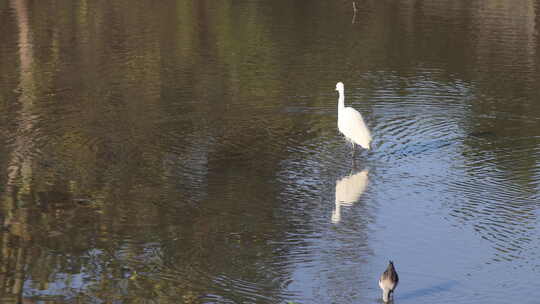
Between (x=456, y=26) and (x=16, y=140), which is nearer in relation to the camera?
(x=16, y=140)

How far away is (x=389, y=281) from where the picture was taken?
11.0 meters

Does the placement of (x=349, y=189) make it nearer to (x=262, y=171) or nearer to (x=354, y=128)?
(x=262, y=171)

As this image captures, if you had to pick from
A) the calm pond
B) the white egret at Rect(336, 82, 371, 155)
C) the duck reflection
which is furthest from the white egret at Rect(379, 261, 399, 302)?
the white egret at Rect(336, 82, 371, 155)

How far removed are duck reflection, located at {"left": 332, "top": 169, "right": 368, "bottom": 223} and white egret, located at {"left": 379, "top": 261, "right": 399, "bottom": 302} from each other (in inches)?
137

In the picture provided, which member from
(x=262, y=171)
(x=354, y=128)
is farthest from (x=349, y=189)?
(x=354, y=128)

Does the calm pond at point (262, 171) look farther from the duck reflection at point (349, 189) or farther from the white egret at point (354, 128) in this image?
the white egret at point (354, 128)

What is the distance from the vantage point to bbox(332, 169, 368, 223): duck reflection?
→ 15.5 m

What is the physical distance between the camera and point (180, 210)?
49.2 ft

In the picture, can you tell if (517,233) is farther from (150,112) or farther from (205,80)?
(205,80)

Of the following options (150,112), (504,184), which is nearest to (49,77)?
(150,112)

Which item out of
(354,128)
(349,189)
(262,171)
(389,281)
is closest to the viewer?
(389,281)

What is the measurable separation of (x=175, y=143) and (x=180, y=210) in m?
3.84

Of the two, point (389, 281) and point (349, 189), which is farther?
point (349, 189)

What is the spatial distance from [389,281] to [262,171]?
6380 mm
